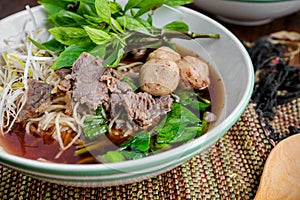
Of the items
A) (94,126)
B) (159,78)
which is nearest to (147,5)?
(159,78)

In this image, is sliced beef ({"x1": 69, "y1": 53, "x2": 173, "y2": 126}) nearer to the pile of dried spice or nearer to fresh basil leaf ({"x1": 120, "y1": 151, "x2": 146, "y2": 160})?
fresh basil leaf ({"x1": 120, "y1": 151, "x2": 146, "y2": 160})

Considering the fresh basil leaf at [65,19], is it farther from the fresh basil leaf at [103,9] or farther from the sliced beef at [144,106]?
the sliced beef at [144,106]

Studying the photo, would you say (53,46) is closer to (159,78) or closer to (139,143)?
(159,78)

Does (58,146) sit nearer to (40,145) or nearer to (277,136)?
(40,145)

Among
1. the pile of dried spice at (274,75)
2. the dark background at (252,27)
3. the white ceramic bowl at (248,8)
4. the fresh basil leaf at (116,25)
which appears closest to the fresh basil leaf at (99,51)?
the fresh basil leaf at (116,25)

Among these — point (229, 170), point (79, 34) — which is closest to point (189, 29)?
point (79, 34)

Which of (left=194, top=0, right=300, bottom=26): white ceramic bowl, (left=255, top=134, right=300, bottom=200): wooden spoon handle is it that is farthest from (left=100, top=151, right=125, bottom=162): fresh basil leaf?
(left=194, top=0, right=300, bottom=26): white ceramic bowl
